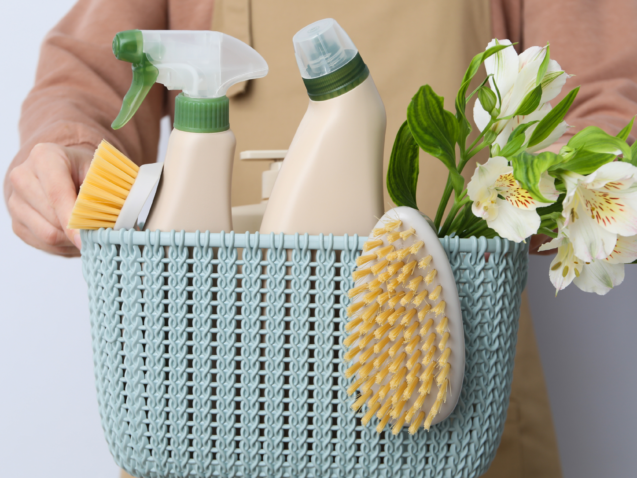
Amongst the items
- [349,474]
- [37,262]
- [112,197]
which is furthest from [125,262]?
[37,262]

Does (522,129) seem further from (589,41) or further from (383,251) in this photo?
(589,41)

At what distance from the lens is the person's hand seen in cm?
28

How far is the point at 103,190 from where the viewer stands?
24 centimetres

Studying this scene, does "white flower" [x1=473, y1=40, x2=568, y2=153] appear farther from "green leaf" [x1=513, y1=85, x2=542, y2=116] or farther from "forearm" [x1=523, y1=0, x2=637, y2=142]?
"forearm" [x1=523, y1=0, x2=637, y2=142]

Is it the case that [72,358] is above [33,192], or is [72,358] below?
below

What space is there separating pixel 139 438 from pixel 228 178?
13 cm

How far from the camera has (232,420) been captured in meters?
0.24

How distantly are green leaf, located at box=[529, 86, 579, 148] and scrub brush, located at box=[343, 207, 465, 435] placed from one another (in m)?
0.06

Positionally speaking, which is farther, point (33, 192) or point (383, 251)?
point (33, 192)

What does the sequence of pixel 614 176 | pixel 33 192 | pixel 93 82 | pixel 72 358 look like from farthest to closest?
1. pixel 72 358
2. pixel 93 82
3. pixel 33 192
4. pixel 614 176

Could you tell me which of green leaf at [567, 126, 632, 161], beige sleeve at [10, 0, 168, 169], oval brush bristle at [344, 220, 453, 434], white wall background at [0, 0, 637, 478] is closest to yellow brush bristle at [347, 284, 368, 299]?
oval brush bristle at [344, 220, 453, 434]

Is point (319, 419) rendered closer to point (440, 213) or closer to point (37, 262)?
point (440, 213)

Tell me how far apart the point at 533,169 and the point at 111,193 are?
0.19 m

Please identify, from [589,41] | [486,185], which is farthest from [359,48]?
[486,185]
